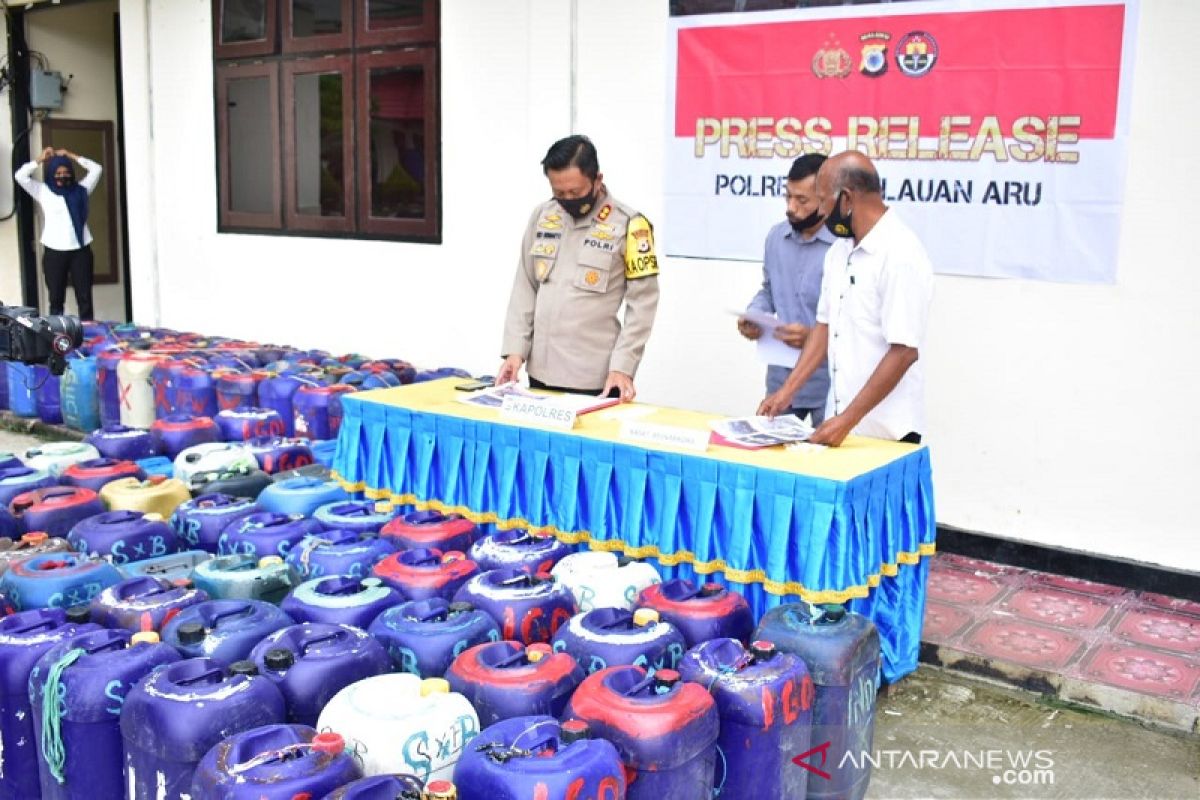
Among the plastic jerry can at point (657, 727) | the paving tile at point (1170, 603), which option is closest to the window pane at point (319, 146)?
the paving tile at point (1170, 603)

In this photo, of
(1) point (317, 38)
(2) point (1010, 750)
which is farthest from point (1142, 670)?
(1) point (317, 38)

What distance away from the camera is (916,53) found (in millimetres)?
4590

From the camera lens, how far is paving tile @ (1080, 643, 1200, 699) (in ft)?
11.5

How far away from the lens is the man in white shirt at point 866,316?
322cm

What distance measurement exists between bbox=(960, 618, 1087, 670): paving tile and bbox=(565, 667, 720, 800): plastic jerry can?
1.82 meters

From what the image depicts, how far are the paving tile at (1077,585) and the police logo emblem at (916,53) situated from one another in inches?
79.0

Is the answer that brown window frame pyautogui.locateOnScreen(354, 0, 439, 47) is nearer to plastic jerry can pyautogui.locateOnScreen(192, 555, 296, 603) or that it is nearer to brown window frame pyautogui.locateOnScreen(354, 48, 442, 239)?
brown window frame pyautogui.locateOnScreen(354, 48, 442, 239)

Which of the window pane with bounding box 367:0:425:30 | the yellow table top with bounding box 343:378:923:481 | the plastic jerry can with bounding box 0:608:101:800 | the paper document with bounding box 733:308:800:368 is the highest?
the window pane with bounding box 367:0:425:30

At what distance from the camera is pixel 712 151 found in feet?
17.2

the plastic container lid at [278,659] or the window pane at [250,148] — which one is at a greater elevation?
the window pane at [250,148]

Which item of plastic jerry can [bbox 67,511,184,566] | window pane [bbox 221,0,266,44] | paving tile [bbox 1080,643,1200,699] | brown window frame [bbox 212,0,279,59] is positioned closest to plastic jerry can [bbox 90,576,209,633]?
plastic jerry can [bbox 67,511,184,566]

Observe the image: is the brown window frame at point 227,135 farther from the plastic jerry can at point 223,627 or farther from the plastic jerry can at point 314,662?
the plastic jerry can at point 314,662

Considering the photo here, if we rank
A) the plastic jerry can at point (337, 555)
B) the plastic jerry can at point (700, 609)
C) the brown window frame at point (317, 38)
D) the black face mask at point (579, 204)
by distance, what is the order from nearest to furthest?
the plastic jerry can at point (700, 609) → the plastic jerry can at point (337, 555) → the black face mask at point (579, 204) → the brown window frame at point (317, 38)

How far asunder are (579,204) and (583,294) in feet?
1.12
